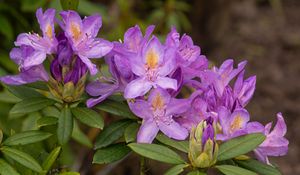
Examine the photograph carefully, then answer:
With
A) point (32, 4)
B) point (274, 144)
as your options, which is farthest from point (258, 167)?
point (32, 4)

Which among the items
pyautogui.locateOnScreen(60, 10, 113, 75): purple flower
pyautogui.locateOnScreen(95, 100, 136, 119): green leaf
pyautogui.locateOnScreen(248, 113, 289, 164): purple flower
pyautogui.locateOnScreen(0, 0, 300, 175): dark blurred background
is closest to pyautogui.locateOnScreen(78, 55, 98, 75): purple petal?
pyautogui.locateOnScreen(60, 10, 113, 75): purple flower

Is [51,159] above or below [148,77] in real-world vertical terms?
below

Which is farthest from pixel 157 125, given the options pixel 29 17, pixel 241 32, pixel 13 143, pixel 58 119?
pixel 241 32

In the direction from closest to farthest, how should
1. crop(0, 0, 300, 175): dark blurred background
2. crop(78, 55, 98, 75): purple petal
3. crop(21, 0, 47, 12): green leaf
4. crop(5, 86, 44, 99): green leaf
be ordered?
crop(78, 55, 98, 75): purple petal, crop(5, 86, 44, 99): green leaf, crop(21, 0, 47, 12): green leaf, crop(0, 0, 300, 175): dark blurred background

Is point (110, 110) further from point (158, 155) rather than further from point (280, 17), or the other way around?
point (280, 17)

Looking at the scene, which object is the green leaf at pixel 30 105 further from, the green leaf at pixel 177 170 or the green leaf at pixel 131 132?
the green leaf at pixel 177 170

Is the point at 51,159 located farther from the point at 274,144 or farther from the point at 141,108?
→ the point at 274,144

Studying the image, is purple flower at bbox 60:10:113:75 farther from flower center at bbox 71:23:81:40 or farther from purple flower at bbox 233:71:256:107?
purple flower at bbox 233:71:256:107
